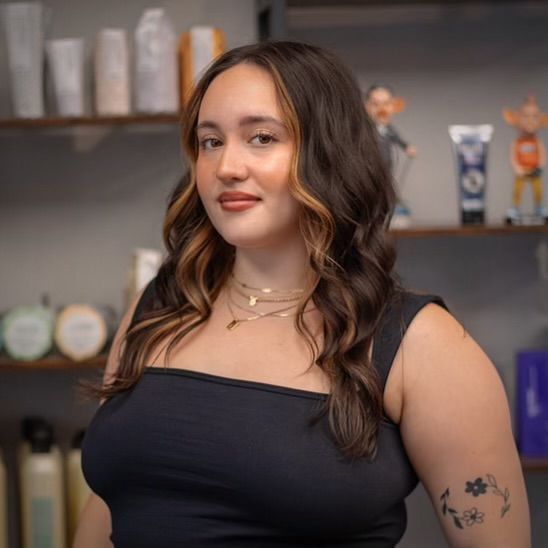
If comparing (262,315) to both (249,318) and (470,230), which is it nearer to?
(249,318)

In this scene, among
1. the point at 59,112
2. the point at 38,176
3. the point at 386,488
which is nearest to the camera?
the point at 386,488

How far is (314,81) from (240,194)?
7.7 inches

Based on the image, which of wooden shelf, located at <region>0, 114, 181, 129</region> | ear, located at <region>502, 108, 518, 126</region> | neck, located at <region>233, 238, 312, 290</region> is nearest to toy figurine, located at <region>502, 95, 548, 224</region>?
ear, located at <region>502, 108, 518, 126</region>

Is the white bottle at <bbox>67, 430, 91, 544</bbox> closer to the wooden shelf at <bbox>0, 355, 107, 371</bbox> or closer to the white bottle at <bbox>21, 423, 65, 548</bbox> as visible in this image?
the white bottle at <bbox>21, 423, 65, 548</bbox>

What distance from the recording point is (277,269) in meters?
1.61

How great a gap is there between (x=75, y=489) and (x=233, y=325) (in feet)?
3.87

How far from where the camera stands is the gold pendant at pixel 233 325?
63.7 inches

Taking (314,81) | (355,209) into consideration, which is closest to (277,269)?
(355,209)

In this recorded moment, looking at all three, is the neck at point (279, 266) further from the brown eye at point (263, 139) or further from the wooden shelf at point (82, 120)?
the wooden shelf at point (82, 120)

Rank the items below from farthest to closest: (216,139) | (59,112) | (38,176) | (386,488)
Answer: (38,176)
(59,112)
(216,139)
(386,488)

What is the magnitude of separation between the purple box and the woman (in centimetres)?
120

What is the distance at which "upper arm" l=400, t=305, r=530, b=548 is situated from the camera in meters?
1.46

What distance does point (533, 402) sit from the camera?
2.71m

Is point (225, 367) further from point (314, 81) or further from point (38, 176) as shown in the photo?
point (38, 176)
